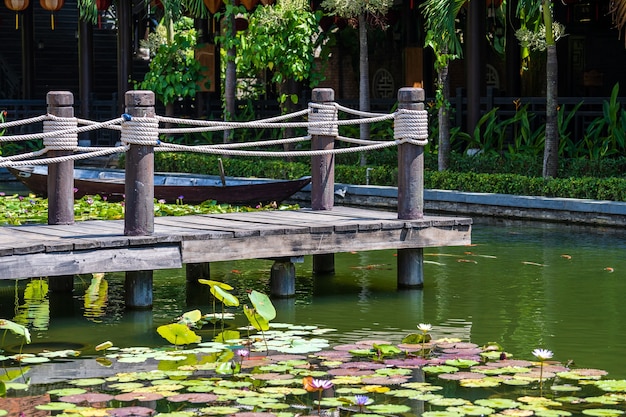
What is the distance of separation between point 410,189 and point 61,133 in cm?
269

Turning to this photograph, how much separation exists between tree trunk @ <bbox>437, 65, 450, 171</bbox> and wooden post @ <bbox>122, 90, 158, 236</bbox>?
30.4 ft

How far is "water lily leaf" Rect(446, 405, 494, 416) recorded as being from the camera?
5.97m

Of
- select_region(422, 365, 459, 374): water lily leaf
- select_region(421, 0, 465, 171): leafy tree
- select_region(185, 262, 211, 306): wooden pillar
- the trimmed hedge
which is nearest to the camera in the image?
select_region(422, 365, 459, 374): water lily leaf

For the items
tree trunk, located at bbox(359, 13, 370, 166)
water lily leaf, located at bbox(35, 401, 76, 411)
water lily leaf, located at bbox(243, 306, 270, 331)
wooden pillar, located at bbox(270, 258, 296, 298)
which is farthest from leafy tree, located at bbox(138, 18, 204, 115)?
water lily leaf, located at bbox(35, 401, 76, 411)

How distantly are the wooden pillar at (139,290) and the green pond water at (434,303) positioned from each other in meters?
0.08

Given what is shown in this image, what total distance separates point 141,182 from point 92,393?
279cm

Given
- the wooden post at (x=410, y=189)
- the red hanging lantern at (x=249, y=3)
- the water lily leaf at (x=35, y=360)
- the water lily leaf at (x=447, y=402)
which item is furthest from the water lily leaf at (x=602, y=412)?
the red hanging lantern at (x=249, y=3)

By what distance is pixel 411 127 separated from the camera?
998cm

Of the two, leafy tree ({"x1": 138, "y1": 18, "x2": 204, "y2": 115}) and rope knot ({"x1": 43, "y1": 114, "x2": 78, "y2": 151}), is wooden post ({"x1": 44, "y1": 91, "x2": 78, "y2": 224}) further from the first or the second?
leafy tree ({"x1": 138, "y1": 18, "x2": 204, "y2": 115})

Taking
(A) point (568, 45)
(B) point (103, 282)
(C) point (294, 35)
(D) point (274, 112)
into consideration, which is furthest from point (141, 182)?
(A) point (568, 45)

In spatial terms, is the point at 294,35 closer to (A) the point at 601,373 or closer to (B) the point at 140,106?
(B) the point at 140,106

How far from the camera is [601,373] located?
6.90 metres

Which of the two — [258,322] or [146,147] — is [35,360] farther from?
[146,147]

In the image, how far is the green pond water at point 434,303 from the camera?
321 inches
